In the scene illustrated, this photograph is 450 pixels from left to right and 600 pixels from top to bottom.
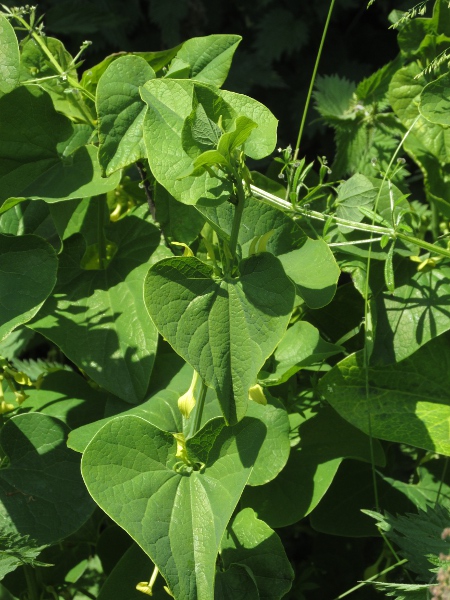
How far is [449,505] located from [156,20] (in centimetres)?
159

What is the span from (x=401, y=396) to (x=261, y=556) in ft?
0.95

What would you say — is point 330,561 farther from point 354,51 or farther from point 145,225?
point 354,51

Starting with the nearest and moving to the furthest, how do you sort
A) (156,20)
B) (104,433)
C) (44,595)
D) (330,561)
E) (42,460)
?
1. (104,433)
2. (42,460)
3. (44,595)
4. (330,561)
5. (156,20)

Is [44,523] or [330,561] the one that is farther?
[330,561]

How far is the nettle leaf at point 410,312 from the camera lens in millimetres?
1013

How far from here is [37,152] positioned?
3.50 ft

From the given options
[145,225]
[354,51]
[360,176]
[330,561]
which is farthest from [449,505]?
[354,51]

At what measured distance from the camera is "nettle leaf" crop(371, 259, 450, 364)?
101cm

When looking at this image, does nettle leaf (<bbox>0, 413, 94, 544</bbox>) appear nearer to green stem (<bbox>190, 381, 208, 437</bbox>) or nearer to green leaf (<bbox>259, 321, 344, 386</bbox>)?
green stem (<bbox>190, 381, 208, 437</bbox>)

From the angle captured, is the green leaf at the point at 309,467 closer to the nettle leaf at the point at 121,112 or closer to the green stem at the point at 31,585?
the green stem at the point at 31,585

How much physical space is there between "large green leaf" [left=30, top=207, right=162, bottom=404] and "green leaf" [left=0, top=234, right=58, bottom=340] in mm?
90

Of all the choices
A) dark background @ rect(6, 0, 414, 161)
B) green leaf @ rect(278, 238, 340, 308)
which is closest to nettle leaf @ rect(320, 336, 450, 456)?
green leaf @ rect(278, 238, 340, 308)

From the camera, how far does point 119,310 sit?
105 cm

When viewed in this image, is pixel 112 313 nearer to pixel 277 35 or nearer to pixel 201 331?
pixel 201 331
